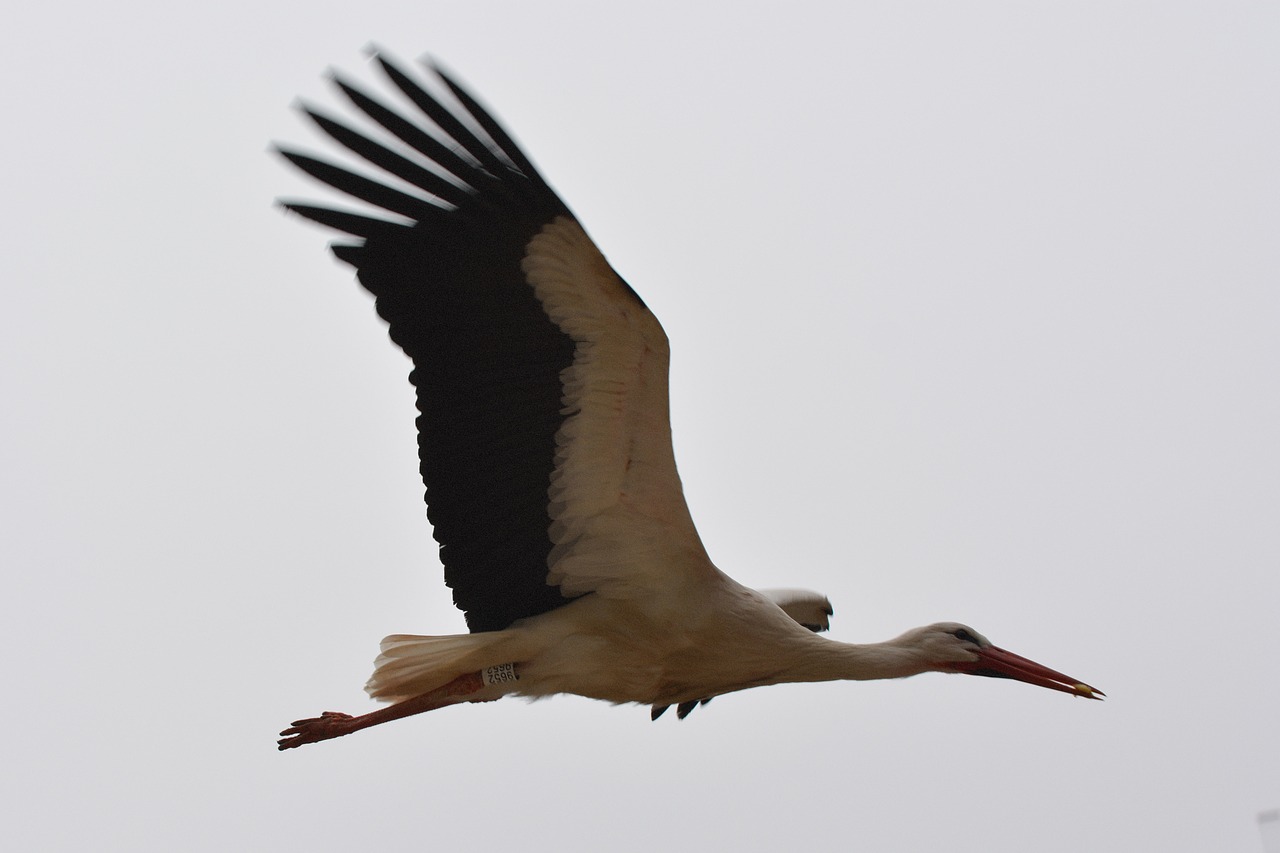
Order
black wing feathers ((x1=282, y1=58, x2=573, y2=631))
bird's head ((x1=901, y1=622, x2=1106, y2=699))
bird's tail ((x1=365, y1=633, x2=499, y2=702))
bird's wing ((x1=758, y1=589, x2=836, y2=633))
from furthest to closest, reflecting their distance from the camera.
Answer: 1. bird's wing ((x1=758, y1=589, x2=836, y2=633))
2. bird's head ((x1=901, y1=622, x2=1106, y2=699))
3. bird's tail ((x1=365, y1=633, x2=499, y2=702))
4. black wing feathers ((x1=282, y1=58, x2=573, y2=631))

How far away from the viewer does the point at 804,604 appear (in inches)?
195

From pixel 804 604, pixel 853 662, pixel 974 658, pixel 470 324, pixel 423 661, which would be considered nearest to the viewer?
pixel 470 324

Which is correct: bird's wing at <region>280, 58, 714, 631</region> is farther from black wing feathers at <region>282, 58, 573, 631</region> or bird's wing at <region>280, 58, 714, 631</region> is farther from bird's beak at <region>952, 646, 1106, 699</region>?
bird's beak at <region>952, 646, 1106, 699</region>

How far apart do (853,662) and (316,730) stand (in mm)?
1483

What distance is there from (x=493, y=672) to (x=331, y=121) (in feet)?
4.91

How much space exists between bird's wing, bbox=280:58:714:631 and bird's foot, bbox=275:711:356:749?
46 centimetres

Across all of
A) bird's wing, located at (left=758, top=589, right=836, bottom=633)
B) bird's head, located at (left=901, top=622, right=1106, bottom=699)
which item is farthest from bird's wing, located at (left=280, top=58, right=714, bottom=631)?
bird's wing, located at (left=758, top=589, right=836, bottom=633)

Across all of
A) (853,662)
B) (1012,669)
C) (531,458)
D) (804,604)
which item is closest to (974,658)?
(1012,669)

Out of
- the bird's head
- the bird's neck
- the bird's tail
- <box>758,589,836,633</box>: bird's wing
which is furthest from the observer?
<box>758,589,836,633</box>: bird's wing

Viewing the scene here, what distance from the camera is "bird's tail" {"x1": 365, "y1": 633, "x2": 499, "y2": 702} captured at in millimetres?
3838

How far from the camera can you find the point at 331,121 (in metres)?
3.23

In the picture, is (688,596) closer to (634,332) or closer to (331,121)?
(634,332)

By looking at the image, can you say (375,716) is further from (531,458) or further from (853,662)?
(853,662)

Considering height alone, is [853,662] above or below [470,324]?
below
